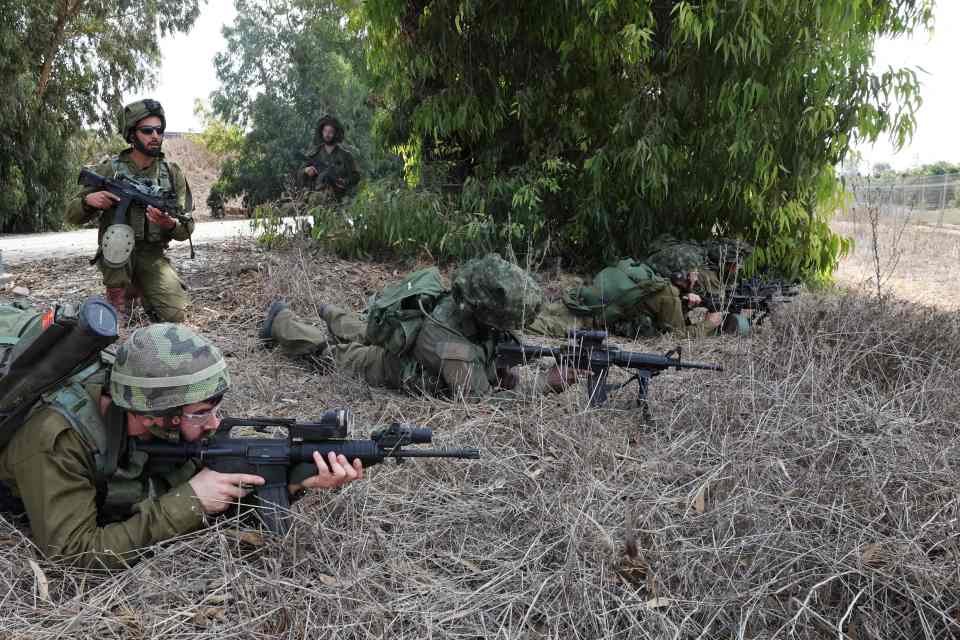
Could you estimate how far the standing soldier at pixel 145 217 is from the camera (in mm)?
5219

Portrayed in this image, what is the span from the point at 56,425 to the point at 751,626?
2185 millimetres

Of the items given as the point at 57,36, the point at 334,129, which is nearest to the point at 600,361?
the point at 334,129

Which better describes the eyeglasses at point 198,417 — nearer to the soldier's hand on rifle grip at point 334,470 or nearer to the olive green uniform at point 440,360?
the soldier's hand on rifle grip at point 334,470

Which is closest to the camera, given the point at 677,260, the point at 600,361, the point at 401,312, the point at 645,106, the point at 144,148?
the point at 600,361

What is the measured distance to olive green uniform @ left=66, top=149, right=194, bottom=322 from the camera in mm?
5352

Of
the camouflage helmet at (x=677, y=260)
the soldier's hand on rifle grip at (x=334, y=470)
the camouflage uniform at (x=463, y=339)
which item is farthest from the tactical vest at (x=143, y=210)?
the camouflage helmet at (x=677, y=260)

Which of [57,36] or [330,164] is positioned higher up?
[57,36]

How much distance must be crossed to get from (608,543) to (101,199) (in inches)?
178

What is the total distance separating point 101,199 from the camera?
5.19 meters

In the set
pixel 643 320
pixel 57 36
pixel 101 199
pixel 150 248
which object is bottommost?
pixel 643 320

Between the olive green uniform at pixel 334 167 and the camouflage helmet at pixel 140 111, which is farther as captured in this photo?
the olive green uniform at pixel 334 167

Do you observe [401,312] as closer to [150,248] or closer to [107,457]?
[107,457]

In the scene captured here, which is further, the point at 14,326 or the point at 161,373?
the point at 14,326

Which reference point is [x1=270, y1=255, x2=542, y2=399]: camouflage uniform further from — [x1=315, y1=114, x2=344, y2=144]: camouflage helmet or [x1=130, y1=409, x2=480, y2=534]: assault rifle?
[x1=315, y1=114, x2=344, y2=144]: camouflage helmet
